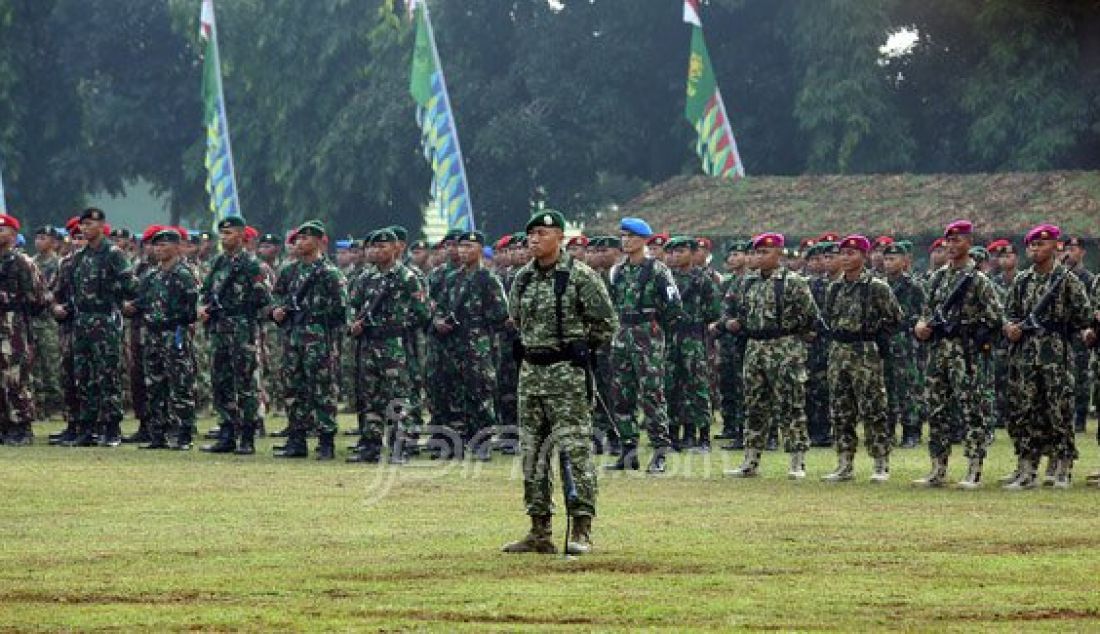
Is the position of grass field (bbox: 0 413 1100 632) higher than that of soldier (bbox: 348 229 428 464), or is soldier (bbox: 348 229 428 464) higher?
soldier (bbox: 348 229 428 464)

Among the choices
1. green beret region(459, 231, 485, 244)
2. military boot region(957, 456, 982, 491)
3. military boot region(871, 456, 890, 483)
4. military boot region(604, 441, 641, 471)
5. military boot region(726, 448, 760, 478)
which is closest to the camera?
military boot region(957, 456, 982, 491)

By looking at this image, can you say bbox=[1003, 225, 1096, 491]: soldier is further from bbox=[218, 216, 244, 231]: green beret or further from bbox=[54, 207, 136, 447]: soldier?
bbox=[54, 207, 136, 447]: soldier

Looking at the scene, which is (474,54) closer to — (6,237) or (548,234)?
(6,237)

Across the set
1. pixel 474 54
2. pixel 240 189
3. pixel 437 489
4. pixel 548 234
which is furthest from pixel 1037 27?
pixel 548 234

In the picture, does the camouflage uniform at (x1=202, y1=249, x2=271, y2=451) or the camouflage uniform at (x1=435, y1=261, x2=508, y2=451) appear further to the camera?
the camouflage uniform at (x1=435, y1=261, x2=508, y2=451)

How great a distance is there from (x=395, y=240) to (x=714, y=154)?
23941mm

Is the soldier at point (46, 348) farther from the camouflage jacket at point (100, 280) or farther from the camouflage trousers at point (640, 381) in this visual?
the camouflage trousers at point (640, 381)

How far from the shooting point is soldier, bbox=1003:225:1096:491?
19.1 meters

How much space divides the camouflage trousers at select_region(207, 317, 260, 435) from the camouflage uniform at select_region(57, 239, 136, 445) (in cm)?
124

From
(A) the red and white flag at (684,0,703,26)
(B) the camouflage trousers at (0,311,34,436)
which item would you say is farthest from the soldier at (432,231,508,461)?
(A) the red and white flag at (684,0,703,26)

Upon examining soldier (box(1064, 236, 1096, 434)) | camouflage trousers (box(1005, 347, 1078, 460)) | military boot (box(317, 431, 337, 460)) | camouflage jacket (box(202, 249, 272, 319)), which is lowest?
military boot (box(317, 431, 337, 460))

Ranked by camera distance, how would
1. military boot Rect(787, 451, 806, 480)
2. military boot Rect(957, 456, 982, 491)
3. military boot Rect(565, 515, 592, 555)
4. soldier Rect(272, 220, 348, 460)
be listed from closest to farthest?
military boot Rect(565, 515, 592, 555) < military boot Rect(957, 456, 982, 491) < military boot Rect(787, 451, 806, 480) < soldier Rect(272, 220, 348, 460)

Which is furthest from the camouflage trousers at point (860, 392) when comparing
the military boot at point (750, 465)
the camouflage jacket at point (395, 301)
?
the camouflage jacket at point (395, 301)

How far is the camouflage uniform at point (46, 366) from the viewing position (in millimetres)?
29128
